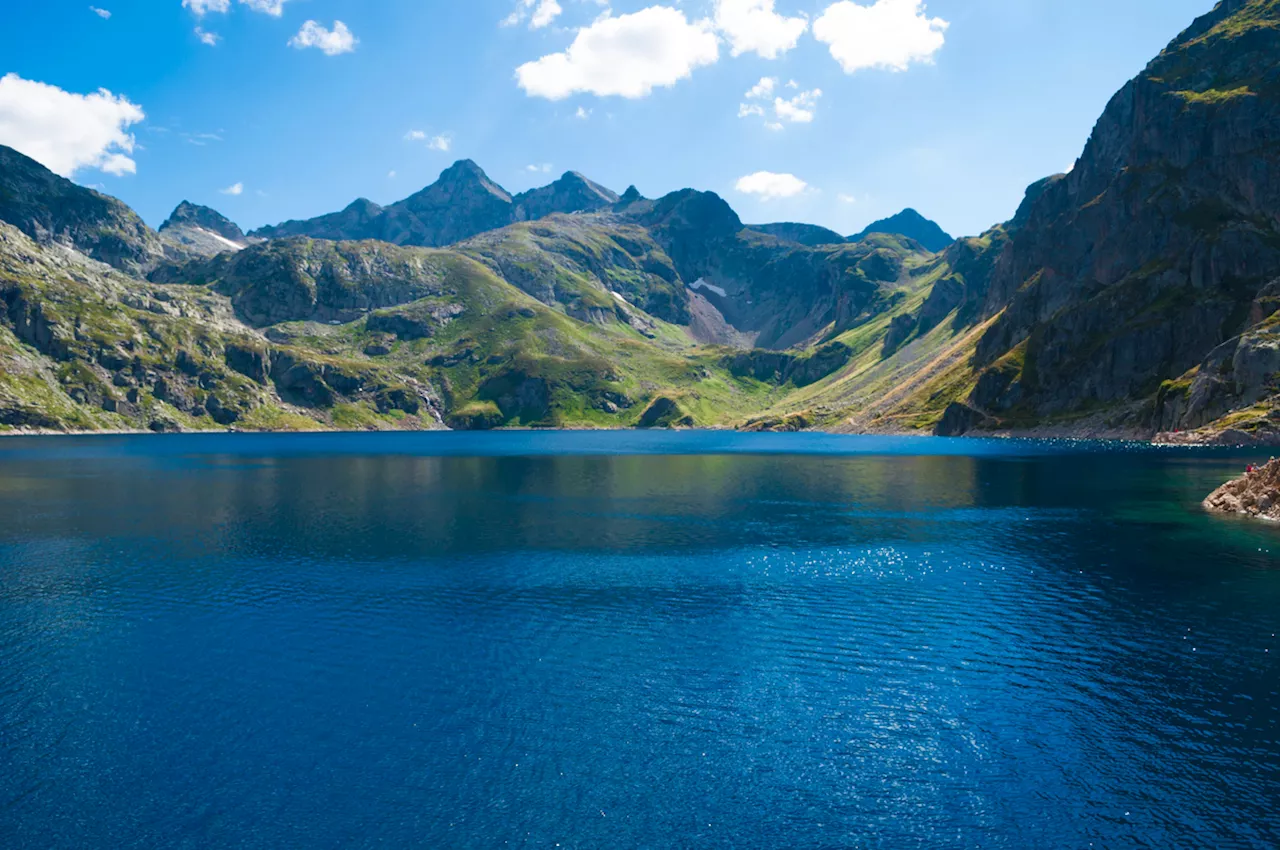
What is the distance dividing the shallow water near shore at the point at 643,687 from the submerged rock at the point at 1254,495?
880 cm

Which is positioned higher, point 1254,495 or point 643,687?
point 1254,495

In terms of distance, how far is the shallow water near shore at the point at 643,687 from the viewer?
32.3 metres

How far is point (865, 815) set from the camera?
32438mm

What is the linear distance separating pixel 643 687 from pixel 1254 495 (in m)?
103

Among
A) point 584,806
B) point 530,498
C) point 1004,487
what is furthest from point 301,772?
Answer: point 1004,487

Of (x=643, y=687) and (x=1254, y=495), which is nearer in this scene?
(x=643, y=687)

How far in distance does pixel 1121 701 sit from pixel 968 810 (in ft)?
57.5

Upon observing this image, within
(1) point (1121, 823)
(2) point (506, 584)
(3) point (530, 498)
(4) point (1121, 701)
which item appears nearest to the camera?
(1) point (1121, 823)

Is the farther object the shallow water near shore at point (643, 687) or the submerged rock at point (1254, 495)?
the submerged rock at point (1254, 495)

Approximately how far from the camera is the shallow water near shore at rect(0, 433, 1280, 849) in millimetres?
32344

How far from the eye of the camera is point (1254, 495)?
104m

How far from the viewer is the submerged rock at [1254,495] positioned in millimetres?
100688

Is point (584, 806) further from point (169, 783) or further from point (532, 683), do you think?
point (169, 783)

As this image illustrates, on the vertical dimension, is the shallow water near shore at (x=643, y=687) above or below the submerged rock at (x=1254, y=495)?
below
